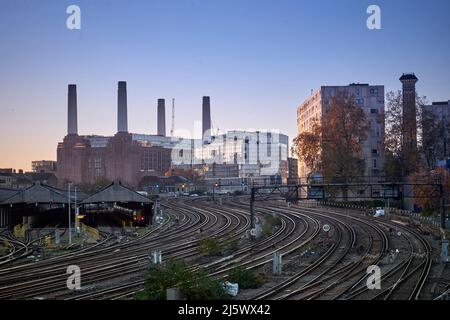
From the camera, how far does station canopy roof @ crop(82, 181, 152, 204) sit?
3809 centimetres

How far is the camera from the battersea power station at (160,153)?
10225 centimetres

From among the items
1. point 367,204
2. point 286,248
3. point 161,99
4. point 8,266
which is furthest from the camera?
point 161,99

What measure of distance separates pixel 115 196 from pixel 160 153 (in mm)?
82170

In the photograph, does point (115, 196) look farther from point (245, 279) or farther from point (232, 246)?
point (245, 279)

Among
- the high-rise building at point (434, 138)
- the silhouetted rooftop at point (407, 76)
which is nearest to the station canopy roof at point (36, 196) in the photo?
the high-rise building at point (434, 138)

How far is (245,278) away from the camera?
17500mm

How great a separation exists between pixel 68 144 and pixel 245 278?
90.2m

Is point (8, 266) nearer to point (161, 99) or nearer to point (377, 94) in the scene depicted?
point (377, 94)

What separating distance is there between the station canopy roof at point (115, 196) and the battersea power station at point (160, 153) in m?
46.0

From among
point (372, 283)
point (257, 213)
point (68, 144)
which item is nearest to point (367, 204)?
point (257, 213)

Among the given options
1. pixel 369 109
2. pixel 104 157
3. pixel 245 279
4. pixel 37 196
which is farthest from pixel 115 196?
pixel 104 157

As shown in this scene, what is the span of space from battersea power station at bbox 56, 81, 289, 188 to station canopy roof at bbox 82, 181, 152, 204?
151 ft

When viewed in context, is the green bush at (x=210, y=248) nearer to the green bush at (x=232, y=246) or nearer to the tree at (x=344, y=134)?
the green bush at (x=232, y=246)

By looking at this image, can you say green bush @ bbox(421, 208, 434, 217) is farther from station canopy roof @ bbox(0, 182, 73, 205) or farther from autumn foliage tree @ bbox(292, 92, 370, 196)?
station canopy roof @ bbox(0, 182, 73, 205)
